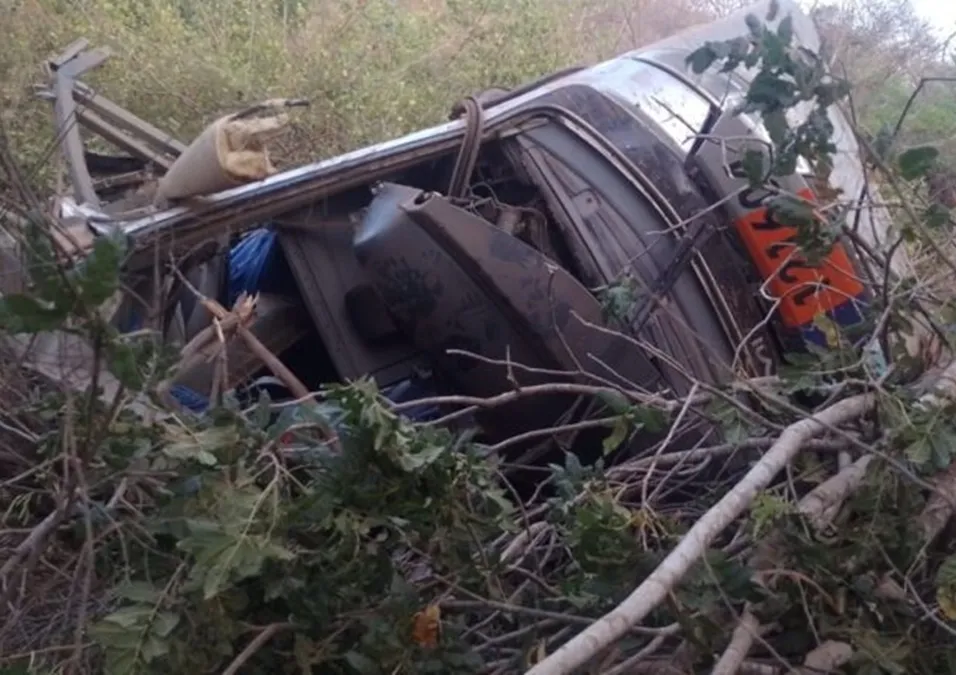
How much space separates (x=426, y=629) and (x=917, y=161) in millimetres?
1270

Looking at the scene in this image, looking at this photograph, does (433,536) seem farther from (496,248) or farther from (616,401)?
(496,248)

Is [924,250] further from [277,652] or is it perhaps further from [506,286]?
[277,652]

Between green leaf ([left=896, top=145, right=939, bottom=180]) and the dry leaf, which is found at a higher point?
green leaf ([left=896, top=145, right=939, bottom=180])

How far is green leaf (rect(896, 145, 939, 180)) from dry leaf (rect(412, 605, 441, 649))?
48.6 inches

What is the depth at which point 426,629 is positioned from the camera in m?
2.02

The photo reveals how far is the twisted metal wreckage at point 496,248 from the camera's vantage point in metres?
3.19

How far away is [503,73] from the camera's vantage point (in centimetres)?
744

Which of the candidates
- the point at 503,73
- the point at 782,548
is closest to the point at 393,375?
the point at 782,548

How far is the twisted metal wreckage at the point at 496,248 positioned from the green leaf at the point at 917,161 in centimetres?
46

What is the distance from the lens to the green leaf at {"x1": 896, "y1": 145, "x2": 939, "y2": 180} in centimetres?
242

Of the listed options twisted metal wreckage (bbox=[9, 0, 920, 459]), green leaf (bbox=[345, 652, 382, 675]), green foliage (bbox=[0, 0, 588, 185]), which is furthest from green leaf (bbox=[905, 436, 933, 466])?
green foliage (bbox=[0, 0, 588, 185])

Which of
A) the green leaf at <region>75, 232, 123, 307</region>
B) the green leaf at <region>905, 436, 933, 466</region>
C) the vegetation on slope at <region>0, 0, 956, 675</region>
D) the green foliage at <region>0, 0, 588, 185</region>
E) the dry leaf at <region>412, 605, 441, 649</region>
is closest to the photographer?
the green leaf at <region>75, 232, 123, 307</region>

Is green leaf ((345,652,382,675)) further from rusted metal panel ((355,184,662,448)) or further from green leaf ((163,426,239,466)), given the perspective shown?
rusted metal panel ((355,184,662,448))

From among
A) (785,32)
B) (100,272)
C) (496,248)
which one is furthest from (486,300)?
(100,272)
